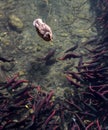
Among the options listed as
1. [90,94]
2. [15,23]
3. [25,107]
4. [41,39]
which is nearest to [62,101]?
[90,94]

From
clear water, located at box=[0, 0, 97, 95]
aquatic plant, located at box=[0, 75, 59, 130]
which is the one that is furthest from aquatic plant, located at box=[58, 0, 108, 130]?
aquatic plant, located at box=[0, 75, 59, 130]

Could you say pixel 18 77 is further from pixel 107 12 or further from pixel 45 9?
pixel 107 12

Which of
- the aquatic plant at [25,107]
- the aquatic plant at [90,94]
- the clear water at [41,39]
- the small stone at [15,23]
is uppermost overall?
the small stone at [15,23]

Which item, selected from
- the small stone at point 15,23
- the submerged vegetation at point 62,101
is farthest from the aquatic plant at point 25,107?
the small stone at point 15,23

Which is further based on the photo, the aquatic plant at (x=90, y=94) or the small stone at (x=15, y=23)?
the small stone at (x=15, y=23)

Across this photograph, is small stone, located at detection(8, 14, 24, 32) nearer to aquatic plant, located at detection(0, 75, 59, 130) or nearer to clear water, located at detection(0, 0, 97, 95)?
clear water, located at detection(0, 0, 97, 95)

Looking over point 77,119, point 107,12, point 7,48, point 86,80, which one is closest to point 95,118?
point 77,119

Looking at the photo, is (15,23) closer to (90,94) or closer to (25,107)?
(25,107)

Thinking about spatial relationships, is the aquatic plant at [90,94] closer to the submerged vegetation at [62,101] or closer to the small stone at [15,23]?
the submerged vegetation at [62,101]
